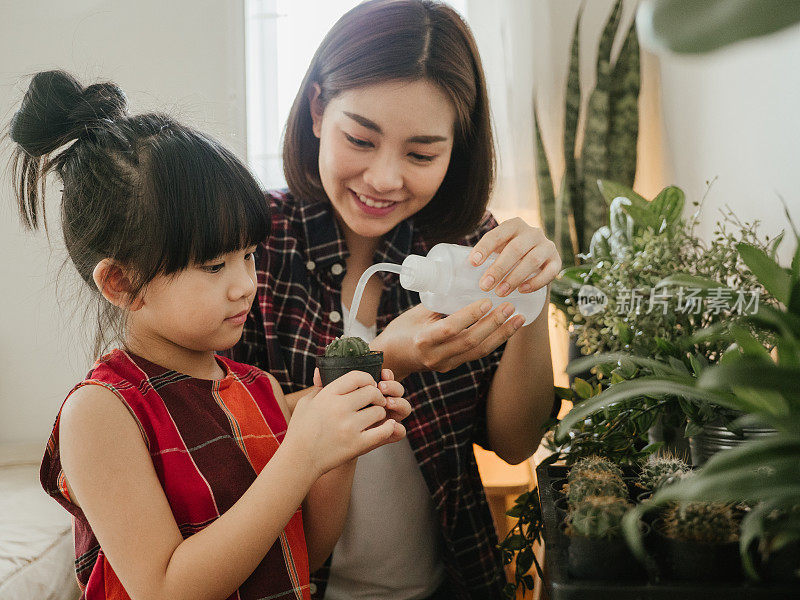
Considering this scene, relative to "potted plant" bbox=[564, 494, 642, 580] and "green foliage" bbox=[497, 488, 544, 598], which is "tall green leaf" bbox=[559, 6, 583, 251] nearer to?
"green foliage" bbox=[497, 488, 544, 598]

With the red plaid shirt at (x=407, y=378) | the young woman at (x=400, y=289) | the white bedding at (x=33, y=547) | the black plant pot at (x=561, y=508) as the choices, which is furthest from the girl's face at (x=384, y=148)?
the white bedding at (x=33, y=547)

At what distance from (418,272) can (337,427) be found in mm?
215

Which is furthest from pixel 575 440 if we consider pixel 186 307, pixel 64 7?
pixel 64 7

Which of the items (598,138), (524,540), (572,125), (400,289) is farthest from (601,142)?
(524,540)

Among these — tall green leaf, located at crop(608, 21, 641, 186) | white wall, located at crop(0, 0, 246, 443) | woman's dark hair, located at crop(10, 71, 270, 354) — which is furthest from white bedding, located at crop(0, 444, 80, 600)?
tall green leaf, located at crop(608, 21, 641, 186)

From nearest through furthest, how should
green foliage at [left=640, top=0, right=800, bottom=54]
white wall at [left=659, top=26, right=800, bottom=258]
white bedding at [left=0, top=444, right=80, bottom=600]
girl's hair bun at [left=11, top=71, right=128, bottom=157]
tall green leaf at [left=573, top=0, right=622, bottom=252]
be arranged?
green foliage at [left=640, top=0, right=800, bottom=54]
girl's hair bun at [left=11, top=71, right=128, bottom=157]
white wall at [left=659, top=26, right=800, bottom=258]
white bedding at [left=0, top=444, right=80, bottom=600]
tall green leaf at [left=573, top=0, right=622, bottom=252]

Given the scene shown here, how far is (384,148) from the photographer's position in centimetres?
103

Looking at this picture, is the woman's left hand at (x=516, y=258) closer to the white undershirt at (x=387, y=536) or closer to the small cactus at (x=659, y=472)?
the small cactus at (x=659, y=472)

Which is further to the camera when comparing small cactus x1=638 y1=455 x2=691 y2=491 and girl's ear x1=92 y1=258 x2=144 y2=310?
girl's ear x1=92 y1=258 x2=144 y2=310

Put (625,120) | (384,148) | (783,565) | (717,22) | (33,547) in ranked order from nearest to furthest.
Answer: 1. (717,22)
2. (783,565)
3. (384,148)
4. (33,547)
5. (625,120)

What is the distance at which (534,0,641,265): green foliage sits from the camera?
198 centimetres

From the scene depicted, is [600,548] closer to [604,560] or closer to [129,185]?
[604,560]

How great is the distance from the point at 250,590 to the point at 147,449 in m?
0.20

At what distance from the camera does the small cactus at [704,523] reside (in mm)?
486
